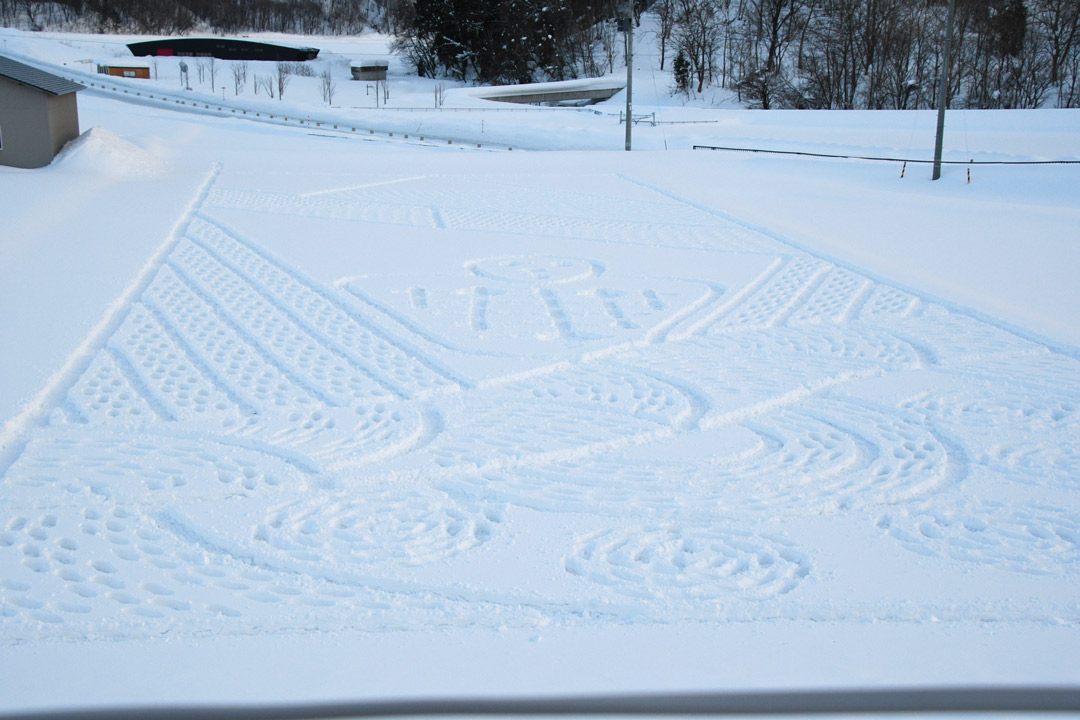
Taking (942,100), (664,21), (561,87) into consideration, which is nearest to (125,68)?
(561,87)

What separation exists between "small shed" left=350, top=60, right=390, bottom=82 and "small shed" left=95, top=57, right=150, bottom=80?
37.6 ft

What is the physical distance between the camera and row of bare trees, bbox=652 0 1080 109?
41.2m

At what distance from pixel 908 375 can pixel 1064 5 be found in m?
42.8

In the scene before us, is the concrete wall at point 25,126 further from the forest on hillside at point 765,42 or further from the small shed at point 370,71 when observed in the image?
the small shed at point 370,71


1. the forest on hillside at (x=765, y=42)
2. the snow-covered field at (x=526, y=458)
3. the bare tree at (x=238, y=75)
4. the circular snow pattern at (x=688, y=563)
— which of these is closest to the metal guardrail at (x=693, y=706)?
the snow-covered field at (x=526, y=458)

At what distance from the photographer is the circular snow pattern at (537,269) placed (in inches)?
384

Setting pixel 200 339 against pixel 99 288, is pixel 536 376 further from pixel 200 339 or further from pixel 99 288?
pixel 99 288

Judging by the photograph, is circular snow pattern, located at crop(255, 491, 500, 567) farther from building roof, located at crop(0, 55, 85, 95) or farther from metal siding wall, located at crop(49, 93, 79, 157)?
metal siding wall, located at crop(49, 93, 79, 157)

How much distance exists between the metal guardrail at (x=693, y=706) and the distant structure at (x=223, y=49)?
198 feet

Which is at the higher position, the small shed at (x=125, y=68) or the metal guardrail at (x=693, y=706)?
the small shed at (x=125, y=68)

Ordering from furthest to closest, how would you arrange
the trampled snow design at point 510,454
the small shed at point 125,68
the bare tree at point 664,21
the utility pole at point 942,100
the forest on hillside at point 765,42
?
the bare tree at point 664,21 < the small shed at point 125,68 < the forest on hillside at point 765,42 < the utility pole at point 942,100 < the trampled snow design at point 510,454

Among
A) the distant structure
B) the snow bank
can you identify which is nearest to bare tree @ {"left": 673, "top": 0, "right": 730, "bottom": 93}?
the distant structure

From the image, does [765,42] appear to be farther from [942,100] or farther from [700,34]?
[942,100]

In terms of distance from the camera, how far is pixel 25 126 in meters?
16.4
